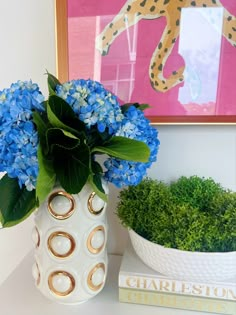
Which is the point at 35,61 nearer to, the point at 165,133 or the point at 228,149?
the point at 165,133

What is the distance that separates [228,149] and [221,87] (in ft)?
0.55

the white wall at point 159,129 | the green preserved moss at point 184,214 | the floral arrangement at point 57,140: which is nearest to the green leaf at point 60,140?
the floral arrangement at point 57,140

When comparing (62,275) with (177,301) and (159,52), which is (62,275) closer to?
(177,301)

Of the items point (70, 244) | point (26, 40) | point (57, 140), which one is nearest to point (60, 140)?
point (57, 140)

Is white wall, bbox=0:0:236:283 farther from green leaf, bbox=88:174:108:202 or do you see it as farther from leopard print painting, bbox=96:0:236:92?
green leaf, bbox=88:174:108:202

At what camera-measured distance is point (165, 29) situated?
2.35 ft

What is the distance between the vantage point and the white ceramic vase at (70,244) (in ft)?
1.95

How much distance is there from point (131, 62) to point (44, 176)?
40cm

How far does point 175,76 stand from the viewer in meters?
0.73

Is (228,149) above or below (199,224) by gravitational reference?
above

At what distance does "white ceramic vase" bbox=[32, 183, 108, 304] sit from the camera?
0.59 meters

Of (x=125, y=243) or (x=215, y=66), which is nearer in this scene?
(x=215, y=66)

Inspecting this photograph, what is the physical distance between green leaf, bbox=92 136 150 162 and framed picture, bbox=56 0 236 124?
0.86 ft

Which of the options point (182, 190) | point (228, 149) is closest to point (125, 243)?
point (182, 190)
